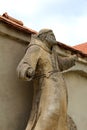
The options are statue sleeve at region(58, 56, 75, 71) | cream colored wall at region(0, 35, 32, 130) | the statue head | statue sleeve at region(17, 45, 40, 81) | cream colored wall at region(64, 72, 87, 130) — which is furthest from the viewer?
cream colored wall at region(64, 72, 87, 130)

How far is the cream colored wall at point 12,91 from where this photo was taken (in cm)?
481

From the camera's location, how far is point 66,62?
5.37m

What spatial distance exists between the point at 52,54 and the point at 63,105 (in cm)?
59

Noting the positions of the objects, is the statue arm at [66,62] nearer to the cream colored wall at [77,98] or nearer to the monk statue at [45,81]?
the monk statue at [45,81]

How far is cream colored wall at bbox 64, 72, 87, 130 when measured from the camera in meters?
5.78

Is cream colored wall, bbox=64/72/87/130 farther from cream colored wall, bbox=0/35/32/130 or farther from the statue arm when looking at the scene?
cream colored wall, bbox=0/35/32/130

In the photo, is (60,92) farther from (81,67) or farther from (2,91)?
(81,67)

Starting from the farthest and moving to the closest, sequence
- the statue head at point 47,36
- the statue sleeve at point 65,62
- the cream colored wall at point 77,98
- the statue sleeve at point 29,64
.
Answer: the cream colored wall at point 77,98 < the statue sleeve at point 65,62 < the statue head at point 47,36 < the statue sleeve at point 29,64

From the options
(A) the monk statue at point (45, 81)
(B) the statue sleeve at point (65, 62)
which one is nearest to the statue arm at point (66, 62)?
(B) the statue sleeve at point (65, 62)

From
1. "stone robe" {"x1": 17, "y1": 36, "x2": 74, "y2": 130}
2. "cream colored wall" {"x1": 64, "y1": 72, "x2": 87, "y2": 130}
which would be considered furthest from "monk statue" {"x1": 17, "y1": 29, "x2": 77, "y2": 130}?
"cream colored wall" {"x1": 64, "y1": 72, "x2": 87, "y2": 130}

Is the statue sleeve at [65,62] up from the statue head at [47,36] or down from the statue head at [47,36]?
down

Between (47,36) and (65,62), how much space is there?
0.41 m

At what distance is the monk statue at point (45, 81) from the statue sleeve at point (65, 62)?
127 mm

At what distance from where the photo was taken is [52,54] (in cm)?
514
